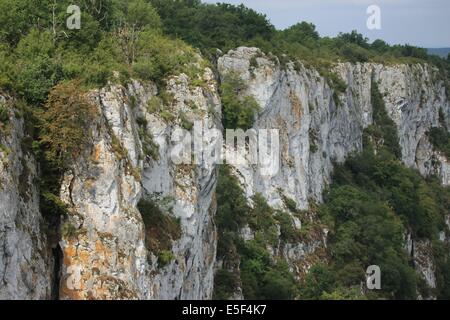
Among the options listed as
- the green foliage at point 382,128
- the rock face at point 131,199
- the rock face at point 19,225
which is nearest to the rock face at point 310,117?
the green foliage at point 382,128

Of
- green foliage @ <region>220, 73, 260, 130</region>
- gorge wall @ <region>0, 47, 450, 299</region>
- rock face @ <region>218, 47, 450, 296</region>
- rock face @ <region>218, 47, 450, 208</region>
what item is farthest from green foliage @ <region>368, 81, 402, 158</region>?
green foliage @ <region>220, 73, 260, 130</region>

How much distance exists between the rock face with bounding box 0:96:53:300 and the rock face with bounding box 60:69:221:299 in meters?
0.98

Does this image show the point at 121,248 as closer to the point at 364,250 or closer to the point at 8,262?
the point at 8,262

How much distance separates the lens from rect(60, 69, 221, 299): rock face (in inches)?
946

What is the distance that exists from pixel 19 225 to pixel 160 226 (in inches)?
295

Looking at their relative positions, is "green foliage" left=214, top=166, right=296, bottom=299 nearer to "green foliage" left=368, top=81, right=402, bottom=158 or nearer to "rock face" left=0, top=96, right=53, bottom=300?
"rock face" left=0, top=96, right=53, bottom=300

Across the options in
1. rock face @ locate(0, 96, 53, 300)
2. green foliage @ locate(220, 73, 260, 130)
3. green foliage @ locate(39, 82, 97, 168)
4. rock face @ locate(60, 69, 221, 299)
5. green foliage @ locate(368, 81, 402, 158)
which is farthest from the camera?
green foliage @ locate(368, 81, 402, 158)

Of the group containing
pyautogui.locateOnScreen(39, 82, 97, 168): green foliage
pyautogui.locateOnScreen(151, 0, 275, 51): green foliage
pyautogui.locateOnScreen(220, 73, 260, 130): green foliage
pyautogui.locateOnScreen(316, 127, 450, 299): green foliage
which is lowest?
pyautogui.locateOnScreen(316, 127, 450, 299): green foliage

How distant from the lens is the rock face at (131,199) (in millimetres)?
24031

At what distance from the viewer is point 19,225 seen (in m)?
22.3

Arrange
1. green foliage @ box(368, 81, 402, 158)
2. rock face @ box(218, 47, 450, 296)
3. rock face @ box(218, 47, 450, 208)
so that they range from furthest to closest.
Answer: green foliage @ box(368, 81, 402, 158), rock face @ box(218, 47, 450, 208), rock face @ box(218, 47, 450, 296)

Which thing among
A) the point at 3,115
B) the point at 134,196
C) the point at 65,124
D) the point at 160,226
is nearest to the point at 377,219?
the point at 160,226
